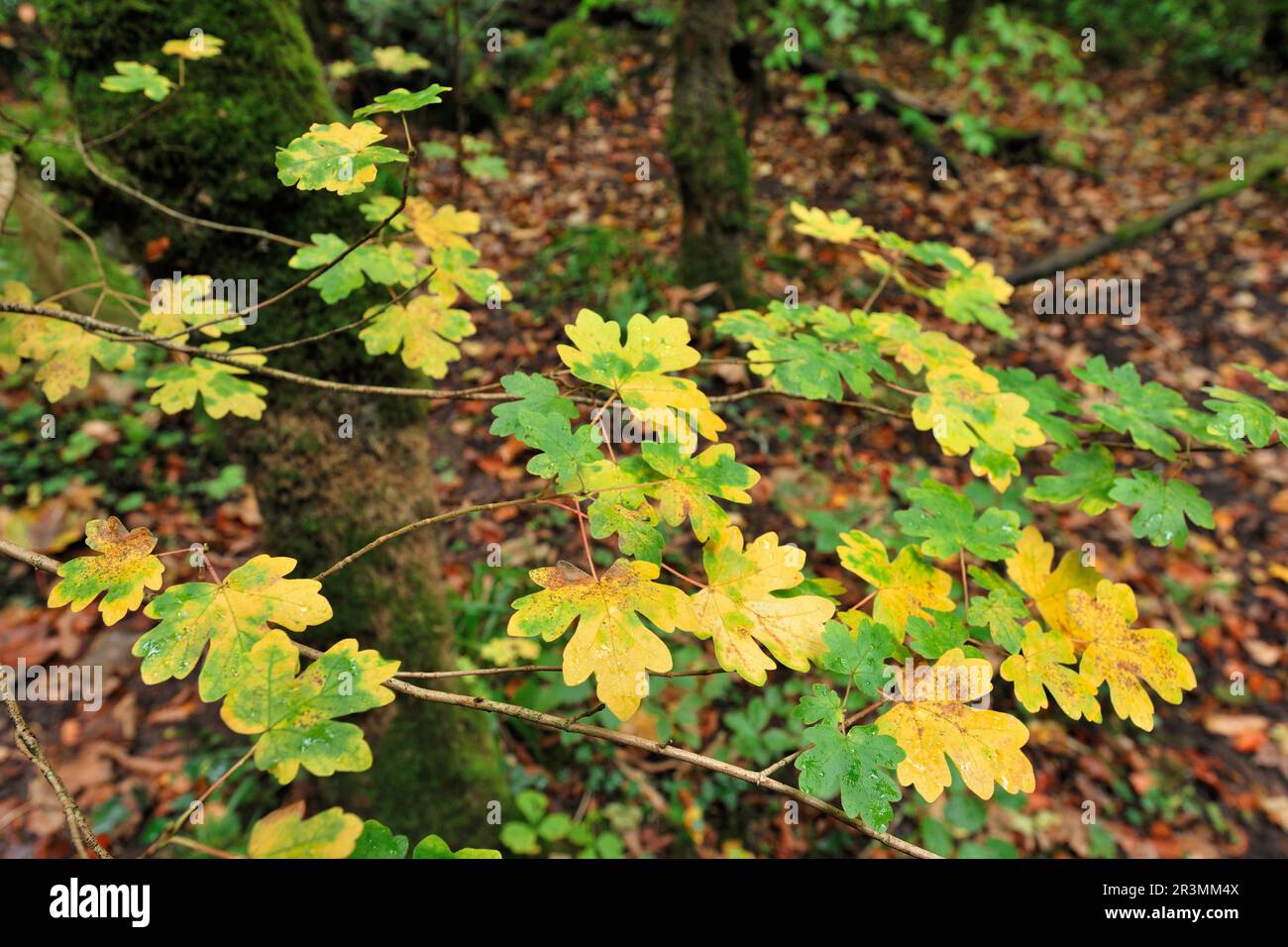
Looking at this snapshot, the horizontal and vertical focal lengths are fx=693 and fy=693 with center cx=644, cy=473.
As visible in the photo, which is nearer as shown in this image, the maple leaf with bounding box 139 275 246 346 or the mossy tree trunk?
the maple leaf with bounding box 139 275 246 346

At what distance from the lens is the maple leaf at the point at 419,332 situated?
1405 millimetres

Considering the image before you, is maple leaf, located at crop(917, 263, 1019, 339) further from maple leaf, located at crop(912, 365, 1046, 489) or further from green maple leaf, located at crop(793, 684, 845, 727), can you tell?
green maple leaf, located at crop(793, 684, 845, 727)

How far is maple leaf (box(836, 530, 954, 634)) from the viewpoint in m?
1.07

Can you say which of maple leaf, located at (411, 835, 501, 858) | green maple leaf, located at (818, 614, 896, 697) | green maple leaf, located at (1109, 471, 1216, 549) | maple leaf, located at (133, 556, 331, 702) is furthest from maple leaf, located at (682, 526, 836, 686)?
green maple leaf, located at (1109, 471, 1216, 549)

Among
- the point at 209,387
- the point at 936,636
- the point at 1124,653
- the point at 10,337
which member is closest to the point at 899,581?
the point at 936,636

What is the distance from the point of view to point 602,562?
11.3 ft

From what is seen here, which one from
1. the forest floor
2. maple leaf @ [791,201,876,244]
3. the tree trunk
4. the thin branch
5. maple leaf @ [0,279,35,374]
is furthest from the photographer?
the tree trunk

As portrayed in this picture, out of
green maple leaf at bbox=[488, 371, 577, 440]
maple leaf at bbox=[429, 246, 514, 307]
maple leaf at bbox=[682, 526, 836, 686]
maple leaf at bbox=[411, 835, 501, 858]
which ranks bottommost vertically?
maple leaf at bbox=[411, 835, 501, 858]

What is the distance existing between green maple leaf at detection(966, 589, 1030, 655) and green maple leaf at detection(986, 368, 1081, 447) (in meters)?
0.41

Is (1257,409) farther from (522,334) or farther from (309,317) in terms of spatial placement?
(522,334)

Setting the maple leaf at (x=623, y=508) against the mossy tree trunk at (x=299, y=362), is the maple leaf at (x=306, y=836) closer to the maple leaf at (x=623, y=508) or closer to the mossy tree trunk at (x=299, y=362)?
the maple leaf at (x=623, y=508)

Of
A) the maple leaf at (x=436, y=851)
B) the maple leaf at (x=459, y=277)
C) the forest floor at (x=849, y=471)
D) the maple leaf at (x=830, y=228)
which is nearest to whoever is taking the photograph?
the maple leaf at (x=436, y=851)

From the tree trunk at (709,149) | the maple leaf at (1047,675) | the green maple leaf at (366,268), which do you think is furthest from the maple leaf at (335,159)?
the tree trunk at (709,149)

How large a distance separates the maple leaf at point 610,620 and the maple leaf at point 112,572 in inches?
19.5
